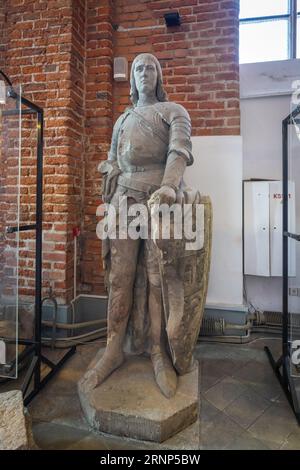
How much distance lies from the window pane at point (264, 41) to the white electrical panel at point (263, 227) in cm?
129

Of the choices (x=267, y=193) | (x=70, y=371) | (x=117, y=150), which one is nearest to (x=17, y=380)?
(x=70, y=371)

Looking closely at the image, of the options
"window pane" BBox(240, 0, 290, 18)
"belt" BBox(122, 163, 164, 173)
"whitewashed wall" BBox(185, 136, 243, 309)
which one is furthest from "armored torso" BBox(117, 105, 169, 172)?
"window pane" BBox(240, 0, 290, 18)

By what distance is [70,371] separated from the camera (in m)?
2.15

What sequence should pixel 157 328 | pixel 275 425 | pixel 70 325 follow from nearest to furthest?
pixel 275 425 < pixel 157 328 < pixel 70 325

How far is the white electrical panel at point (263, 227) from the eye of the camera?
9.11ft

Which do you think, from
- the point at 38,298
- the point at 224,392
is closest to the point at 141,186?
the point at 38,298

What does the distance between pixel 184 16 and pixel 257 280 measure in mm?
2377

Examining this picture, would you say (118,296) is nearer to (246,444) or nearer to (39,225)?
(39,225)

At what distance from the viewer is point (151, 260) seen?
1.78 meters

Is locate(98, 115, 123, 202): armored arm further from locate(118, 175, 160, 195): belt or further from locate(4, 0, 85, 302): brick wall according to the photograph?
locate(4, 0, 85, 302): brick wall

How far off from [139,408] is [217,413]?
472 millimetres

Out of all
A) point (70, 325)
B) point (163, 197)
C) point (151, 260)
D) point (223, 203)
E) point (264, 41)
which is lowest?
point (70, 325)
